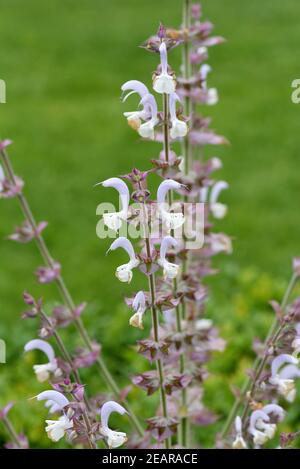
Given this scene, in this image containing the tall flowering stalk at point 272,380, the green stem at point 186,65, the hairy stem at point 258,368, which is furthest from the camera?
the green stem at point 186,65

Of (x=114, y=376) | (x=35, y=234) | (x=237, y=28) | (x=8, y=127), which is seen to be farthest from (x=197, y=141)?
(x=237, y=28)

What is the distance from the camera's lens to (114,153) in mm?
5828

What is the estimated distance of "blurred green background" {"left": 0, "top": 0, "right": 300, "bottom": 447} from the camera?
371cm

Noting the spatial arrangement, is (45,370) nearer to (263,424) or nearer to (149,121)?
(263,424)

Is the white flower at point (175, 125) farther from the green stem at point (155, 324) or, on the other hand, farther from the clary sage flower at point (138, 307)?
the clary sage flower at point (138, 307)

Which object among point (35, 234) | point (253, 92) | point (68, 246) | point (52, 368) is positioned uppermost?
point (253, 92)

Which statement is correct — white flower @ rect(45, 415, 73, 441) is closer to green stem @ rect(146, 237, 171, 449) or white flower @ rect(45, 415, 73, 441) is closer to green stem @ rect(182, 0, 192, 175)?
green stem @ rect(146, 237, 171, 449)

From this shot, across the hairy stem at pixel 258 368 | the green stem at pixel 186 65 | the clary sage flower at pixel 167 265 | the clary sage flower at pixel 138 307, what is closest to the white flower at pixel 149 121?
the clary sage flower at pixel 167 265

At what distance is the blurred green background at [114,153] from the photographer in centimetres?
371

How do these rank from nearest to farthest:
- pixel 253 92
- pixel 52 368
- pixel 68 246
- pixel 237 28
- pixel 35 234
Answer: pixel 52 368, pixel 35 234, pixel 68 246, pixel 253 92, pixel 237 28

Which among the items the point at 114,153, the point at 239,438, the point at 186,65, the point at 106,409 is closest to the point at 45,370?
the point at 106,409

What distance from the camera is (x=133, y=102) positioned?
6305 mm

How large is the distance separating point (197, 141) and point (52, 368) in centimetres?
87

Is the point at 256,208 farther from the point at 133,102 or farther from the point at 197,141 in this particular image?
the point at 197,141
